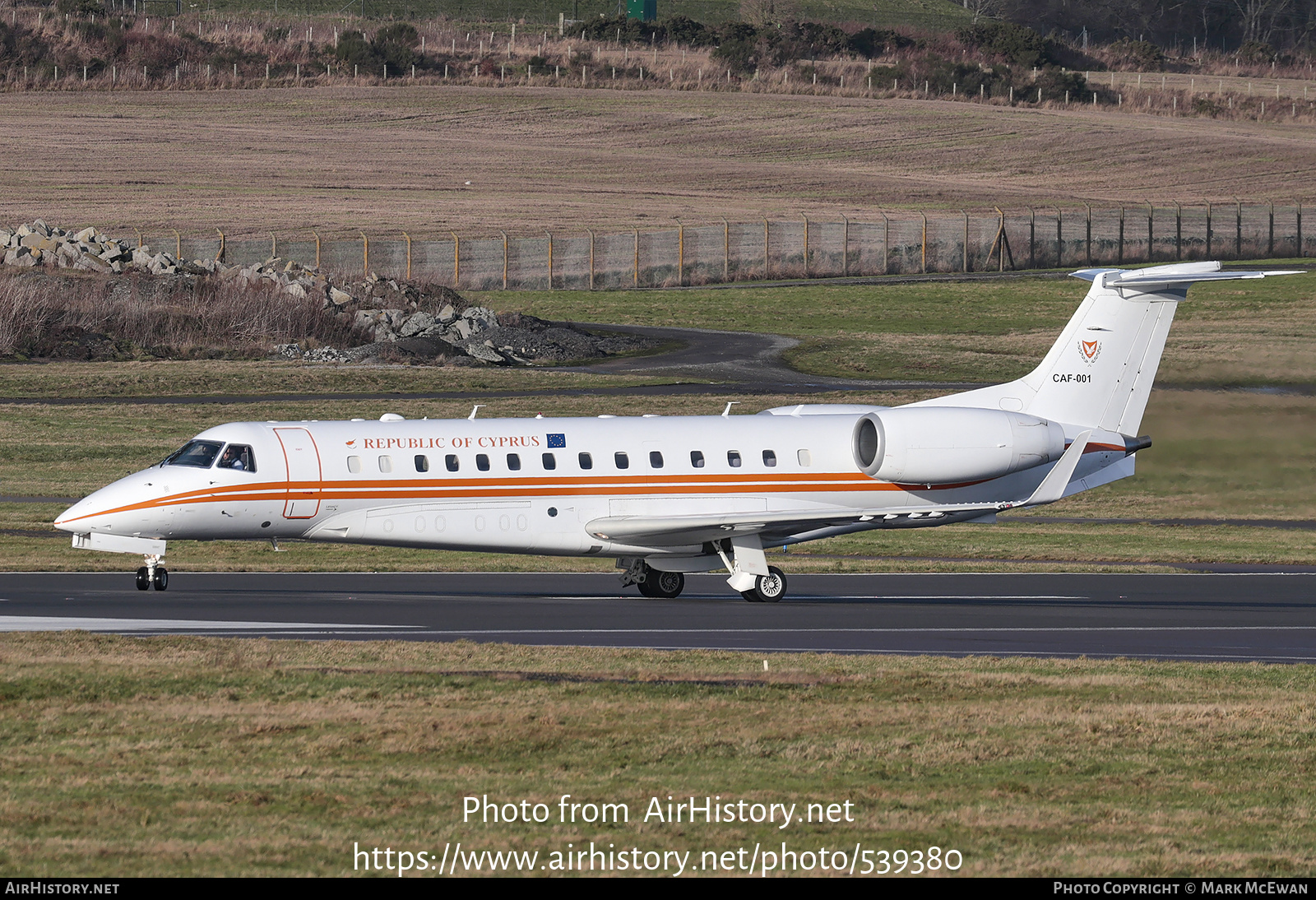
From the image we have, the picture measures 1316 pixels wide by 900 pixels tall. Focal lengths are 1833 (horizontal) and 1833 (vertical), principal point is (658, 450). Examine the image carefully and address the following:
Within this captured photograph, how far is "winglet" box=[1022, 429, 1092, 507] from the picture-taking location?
99.0 feet

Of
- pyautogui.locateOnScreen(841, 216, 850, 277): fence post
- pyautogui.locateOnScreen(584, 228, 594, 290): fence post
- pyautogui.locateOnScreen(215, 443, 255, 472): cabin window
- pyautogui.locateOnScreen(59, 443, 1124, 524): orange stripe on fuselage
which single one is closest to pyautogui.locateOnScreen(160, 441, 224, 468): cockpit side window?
A: pyautogui.locateOnScreen(215, 443, 255, 472): cabin window

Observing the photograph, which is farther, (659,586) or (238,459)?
(659,586)

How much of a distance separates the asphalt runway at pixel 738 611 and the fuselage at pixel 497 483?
1.19 meters

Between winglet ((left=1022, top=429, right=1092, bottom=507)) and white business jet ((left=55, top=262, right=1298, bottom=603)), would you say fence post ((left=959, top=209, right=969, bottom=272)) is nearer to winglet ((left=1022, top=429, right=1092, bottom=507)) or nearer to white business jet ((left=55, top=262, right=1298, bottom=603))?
white business jet ((left=55, top=262, right=1298, bottom=603))

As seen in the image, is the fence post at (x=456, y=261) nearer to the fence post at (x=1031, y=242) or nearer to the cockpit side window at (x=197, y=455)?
the fence post at (x=1031, y=242)

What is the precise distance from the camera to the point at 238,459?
2903 cm

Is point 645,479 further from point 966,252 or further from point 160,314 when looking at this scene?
point 966,252

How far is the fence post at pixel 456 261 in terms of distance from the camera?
88312 millimetres

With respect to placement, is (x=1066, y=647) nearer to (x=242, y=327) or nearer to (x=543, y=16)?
(x=242, y=327)

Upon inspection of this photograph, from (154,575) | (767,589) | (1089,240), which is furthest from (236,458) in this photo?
(1089,240)

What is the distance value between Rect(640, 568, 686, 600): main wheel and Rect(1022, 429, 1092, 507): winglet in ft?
20.4

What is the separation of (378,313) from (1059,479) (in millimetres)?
43311
